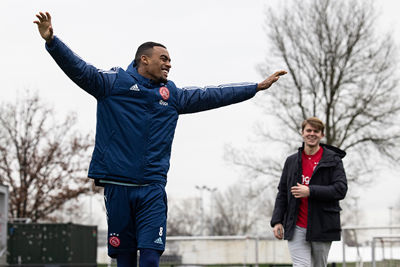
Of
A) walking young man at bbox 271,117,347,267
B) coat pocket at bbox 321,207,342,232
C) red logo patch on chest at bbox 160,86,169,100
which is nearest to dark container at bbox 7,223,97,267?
walking young man at bbox 271,117,347,267

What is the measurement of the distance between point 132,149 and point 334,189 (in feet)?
8.35

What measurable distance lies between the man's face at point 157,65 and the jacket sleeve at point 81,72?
264mm

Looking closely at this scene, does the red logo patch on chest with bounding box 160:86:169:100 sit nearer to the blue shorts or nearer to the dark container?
the blue shorts

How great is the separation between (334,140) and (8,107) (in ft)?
57.7

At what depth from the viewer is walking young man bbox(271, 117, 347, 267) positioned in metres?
6.46

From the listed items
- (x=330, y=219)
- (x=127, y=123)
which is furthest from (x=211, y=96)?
(x=330, y=219)

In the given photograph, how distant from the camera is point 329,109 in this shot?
2795 cm

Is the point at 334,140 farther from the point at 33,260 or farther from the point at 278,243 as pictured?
the point at 33,260

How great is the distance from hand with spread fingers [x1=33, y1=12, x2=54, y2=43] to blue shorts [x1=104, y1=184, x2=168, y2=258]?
1.17m

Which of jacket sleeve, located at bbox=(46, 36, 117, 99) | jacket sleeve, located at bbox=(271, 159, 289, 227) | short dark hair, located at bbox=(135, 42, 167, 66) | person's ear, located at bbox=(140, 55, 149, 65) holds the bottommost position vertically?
jacket sleeve, located at bbox=(271, 159, 289, 227)

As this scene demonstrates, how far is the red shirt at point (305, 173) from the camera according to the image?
6.59m

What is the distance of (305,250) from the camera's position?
654cm

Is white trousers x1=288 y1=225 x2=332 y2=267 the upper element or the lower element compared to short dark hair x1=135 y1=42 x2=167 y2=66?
lower

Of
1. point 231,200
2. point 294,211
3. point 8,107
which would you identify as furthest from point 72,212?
point 231,200
